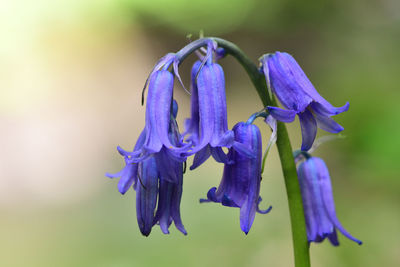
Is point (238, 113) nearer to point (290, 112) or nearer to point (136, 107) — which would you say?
point (136, 107)

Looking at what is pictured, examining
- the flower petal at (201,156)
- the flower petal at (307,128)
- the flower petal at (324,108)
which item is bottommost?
the flower petal at (201,156)

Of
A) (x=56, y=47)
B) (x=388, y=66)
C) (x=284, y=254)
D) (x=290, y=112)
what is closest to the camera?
(x=290, y=112)

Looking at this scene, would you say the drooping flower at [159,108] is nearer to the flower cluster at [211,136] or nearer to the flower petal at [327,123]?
the flower cluster at [211,136]

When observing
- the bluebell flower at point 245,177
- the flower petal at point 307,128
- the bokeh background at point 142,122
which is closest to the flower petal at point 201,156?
the bluebell flower at point 245,177

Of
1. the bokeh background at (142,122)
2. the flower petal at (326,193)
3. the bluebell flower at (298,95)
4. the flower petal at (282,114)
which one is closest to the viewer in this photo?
the flower petal at (282,114)

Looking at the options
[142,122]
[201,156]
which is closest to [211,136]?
[201,156]

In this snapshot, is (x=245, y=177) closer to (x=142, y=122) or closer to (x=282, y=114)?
(x=282, y=114)

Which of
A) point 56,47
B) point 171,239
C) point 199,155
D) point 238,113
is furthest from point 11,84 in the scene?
point 199,155
